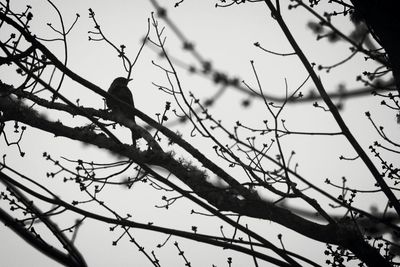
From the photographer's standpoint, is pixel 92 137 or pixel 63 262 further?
pixel 92 137

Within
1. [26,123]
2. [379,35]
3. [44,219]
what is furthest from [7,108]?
[379,35]

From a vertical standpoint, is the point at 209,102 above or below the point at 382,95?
below

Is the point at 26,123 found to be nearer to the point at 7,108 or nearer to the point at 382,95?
the point at 7,108

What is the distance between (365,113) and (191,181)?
1586 millimetres

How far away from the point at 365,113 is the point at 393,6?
98cm

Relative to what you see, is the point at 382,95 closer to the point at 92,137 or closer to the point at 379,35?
the point at 379,35

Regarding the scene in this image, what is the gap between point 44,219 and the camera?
1078 millimetres

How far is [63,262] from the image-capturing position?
81 centimetres

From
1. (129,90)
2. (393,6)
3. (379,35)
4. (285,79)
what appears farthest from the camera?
(129,90)

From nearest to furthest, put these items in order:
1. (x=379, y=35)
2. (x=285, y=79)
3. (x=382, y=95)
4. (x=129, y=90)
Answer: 1. (x=379, y=35)
2. (x=285, y=79)
3. (x=382, y=95)
4. (x=129, y=90)

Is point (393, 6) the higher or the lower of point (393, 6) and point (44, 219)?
the higher

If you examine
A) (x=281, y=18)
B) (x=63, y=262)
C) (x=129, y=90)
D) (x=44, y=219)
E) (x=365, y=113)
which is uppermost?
(x=129, y=90)

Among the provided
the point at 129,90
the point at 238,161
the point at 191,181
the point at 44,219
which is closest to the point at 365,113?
the point at 238,161

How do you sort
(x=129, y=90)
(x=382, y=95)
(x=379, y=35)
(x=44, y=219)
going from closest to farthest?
1. (x=44, y=219)
2. (x=379, y=35)
3. (x=382, y=95)
4. (x=129, y=90)
